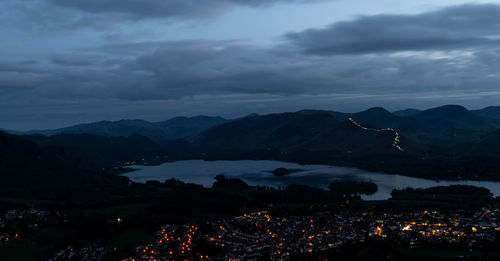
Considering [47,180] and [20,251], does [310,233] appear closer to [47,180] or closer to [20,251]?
[20,251]

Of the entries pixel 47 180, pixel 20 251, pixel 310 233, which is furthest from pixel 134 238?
pixel 47 180

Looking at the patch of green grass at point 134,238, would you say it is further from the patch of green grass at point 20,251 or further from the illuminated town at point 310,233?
the patch of green grass at point 20,251

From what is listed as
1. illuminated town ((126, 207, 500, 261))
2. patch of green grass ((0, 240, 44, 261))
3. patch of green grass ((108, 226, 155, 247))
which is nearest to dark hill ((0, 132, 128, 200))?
patch of green grass ((108, 226, 155, 247))

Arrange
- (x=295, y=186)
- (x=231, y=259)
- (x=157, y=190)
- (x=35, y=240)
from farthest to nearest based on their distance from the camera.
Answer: (x=157, y=190)
(x=295, y=186)
(x=35, y=240)
(x=231, y=259)

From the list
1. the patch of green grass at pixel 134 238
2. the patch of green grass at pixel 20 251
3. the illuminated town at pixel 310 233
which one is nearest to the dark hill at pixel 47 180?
the patch of green grass at pixel 134 238

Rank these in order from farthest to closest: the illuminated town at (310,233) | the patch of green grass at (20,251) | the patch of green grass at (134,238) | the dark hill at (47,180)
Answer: the dark hill at (47,180)
the patch of green grass at (134,238)
the patch of green grass at (20,251)
the illuminated town at (310,233)

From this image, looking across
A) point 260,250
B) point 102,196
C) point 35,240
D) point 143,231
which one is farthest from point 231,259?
point 102,196

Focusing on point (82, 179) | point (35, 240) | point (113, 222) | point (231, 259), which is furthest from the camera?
point (82, 179)

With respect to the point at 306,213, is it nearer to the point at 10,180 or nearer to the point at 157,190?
the point at 157,190
